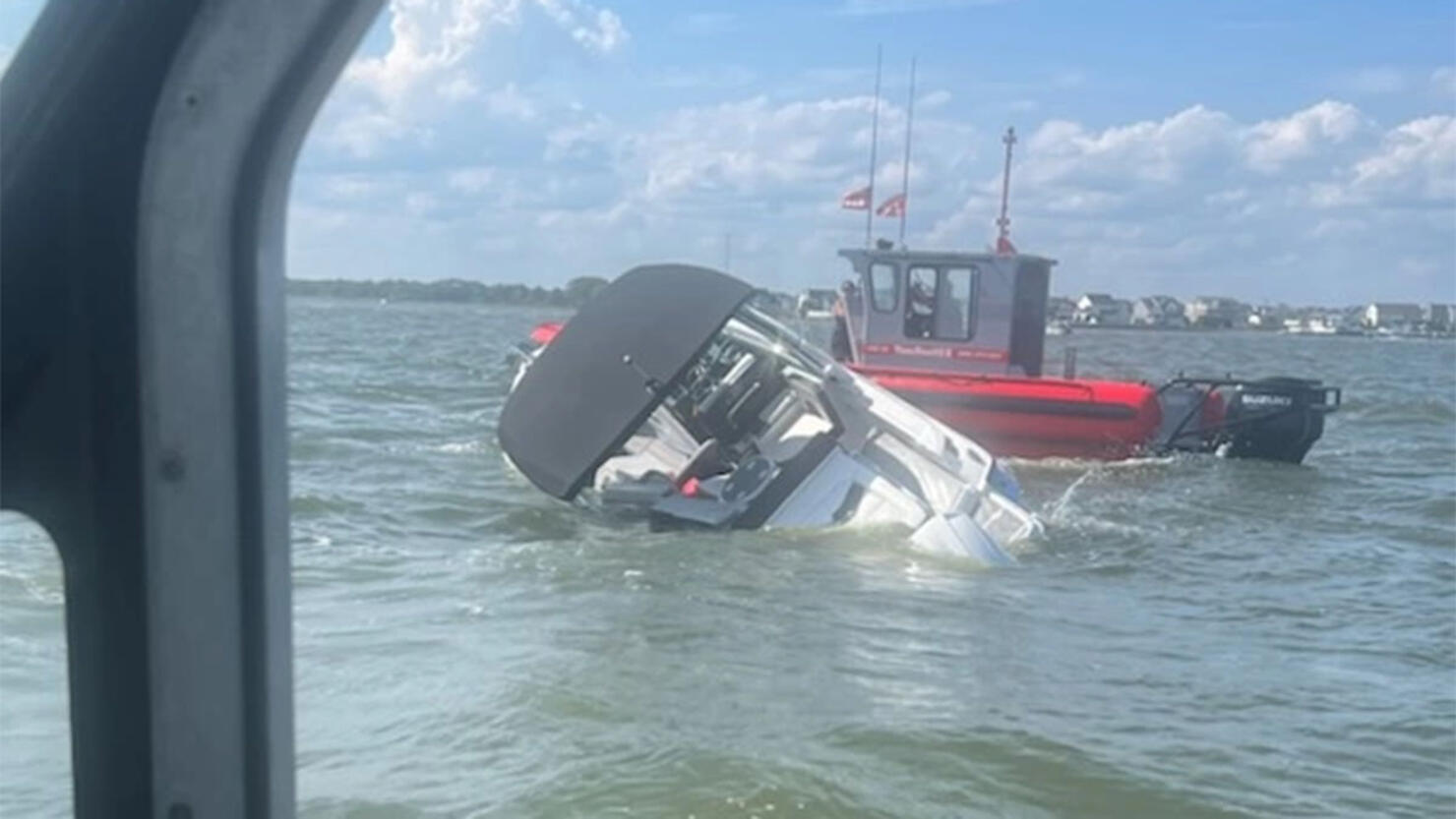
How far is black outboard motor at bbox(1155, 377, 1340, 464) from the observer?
18.5m

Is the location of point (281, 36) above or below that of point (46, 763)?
above

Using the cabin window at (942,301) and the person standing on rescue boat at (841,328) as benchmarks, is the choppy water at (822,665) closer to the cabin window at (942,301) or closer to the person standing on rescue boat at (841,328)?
the cabin window at (942,301)

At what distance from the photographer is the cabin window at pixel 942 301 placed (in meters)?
19.2

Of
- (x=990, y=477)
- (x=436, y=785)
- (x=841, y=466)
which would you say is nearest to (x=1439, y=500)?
(x=990, y=477)

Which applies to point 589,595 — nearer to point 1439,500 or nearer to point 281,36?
point 281,36

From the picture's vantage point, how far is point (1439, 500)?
55.0 ft

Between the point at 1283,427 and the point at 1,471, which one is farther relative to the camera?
the point at 1283,427

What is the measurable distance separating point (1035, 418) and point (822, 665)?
9.32m

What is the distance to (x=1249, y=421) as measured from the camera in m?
18.6

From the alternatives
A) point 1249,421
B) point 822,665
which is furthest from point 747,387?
point 1249,421

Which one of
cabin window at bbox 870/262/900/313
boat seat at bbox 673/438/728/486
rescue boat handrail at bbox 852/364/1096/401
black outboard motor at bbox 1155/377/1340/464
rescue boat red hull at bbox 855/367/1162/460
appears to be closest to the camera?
boat seat at bbox 673/438/728/486

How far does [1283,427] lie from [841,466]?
27.3ft

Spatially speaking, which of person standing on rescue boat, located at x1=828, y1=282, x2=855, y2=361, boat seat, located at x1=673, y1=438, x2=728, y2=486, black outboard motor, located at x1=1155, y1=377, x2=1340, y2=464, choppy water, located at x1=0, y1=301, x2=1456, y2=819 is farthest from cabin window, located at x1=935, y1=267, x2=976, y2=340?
boat seat, located at x1=673, y1=438, x2=728, y2=486

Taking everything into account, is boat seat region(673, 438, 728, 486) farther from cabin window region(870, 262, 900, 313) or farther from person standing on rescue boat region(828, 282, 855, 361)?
person standing on rescue boat region(828, 282, 855, 361)
